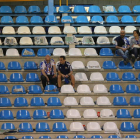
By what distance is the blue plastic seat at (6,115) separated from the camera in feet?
31.8

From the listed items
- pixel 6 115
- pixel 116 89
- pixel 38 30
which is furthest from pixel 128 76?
pixel 6 115

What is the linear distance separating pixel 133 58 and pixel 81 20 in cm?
255

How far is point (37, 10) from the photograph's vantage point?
42.7 feet

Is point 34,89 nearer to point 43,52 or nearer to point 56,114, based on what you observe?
point 56,114

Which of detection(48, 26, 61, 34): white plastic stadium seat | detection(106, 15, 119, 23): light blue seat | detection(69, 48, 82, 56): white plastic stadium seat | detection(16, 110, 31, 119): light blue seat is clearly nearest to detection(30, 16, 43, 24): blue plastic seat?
detection(48, 26, 61, 34): white plastic stadium seat

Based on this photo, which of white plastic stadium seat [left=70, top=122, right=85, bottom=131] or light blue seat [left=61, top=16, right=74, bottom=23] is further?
light blue seat [left=61, top=16, right=74, bottom=23]

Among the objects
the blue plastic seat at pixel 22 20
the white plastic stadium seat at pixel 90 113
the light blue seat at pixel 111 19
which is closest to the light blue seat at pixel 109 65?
the white plastic stadium seat at pixel 90 113

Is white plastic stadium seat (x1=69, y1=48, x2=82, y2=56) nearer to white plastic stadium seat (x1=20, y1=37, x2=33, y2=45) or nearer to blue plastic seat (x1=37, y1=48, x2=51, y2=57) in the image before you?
blue plastic seat (x1=37, y1=48, x2=51, y2=57)

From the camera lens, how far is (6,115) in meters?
9.70

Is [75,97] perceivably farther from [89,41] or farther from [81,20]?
[81,20]

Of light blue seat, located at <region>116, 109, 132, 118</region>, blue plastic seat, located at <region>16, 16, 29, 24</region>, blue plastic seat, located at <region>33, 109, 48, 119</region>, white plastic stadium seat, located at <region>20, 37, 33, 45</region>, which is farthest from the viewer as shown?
blue plastic seat, located at <region>16, 16, 29, 24</region>

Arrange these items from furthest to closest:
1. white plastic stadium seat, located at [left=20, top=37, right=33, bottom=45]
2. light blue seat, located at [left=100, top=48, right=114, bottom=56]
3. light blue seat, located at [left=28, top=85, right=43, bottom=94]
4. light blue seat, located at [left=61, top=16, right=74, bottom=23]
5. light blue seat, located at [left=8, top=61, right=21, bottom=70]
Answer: light blue seat, located at [left=61, top=16, right=74, bottom=23], white plastic stadium seat, located at [left=20, top=37, right=33, bottom=45], light blue seat, located at [left=100, top=48, right=114, bottom=56], light blue seat, located at [left=8, top=61, right=21, bottom=70], light blue seat, located at [left=28, top=85, right=43, bottom=94]

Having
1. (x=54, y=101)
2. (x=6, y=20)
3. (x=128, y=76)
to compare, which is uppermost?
(x=6, y=20)

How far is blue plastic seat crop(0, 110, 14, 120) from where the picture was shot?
968cm
